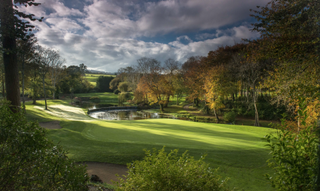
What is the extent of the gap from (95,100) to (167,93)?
3075 cm

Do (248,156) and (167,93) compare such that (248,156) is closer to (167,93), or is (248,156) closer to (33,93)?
(167,93)

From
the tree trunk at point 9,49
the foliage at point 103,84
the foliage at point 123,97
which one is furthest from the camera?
the foliage at point 103,84

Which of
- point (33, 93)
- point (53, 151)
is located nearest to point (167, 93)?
point (33, 93)

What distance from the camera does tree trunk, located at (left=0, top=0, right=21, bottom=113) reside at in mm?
7836

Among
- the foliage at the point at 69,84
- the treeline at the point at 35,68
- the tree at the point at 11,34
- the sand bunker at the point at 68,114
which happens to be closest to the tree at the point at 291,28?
the tree at the point at 11,34

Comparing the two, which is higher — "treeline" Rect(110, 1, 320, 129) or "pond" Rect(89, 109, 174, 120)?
"treeline" Rect(110, 1, 320, 129)

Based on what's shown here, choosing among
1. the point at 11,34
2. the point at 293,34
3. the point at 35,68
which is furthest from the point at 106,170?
the point at 35,68

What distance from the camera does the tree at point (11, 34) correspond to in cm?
785

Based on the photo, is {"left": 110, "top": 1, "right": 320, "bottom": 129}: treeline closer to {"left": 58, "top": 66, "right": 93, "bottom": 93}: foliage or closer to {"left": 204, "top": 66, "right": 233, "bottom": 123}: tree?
{"left": 204, "top": 66, "right": 233, "bottom": 123}: tree

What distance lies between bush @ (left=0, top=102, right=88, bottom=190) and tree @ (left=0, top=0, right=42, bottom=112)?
6594 millimetres

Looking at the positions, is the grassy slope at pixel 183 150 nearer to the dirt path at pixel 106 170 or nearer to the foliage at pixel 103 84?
the dirt path at pixel 106 170

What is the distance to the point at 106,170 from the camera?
6.61 m

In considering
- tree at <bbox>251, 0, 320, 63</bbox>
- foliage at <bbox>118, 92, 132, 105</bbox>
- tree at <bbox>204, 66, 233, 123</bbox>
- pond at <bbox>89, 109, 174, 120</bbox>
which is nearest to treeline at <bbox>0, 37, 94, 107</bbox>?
pond at <bbox>89, 109, 174, 120</bbox>

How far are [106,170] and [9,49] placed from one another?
7492 mm
